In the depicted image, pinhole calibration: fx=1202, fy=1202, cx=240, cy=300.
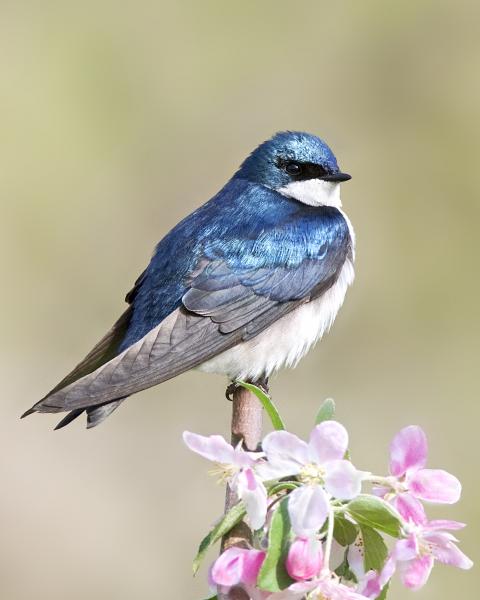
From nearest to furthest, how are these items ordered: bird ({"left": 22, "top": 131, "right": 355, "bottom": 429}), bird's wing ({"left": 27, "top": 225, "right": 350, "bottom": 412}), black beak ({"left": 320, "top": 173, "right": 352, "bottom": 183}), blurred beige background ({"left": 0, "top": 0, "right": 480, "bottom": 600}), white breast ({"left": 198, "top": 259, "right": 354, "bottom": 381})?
bird's wing ({"left": 27, "top": 225, "right": 350, "bottom": 412}), bird ({"left": 22, "top": 131, "right": 355, "bottom": 429}), white breast ({"left": 198, "top": 259, "right": 354, "bottom": 381}), black beak ({"left": 320, "top": 173, "right": 352, "bottom": 183}), blurred beige background ({"left": 0, "top": 0, "right": 480, "bottom": 600})

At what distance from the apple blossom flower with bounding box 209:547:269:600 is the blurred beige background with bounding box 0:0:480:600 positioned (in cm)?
280

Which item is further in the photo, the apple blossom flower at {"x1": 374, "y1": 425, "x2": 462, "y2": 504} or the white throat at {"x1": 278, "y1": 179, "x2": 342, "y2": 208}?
the white throat at {"x1": 278, "y1": 179, "x2": 342, "y2": 208}

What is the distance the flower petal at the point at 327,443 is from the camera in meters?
1.27

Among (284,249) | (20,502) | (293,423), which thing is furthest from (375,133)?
(284,249)

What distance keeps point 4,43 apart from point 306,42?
1419 millimetres

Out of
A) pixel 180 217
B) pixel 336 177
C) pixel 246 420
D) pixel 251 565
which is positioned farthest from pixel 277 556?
pixel 180 217

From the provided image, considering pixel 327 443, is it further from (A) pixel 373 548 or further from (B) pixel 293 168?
(B) pixel 293 168

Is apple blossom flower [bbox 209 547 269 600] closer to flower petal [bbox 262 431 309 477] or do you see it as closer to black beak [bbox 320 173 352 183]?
flower petal [bbox 262 431 309 477]

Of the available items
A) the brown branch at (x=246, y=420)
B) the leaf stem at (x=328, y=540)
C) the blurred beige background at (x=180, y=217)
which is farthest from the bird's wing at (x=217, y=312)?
the blurred beige background at (x=180, y=217)

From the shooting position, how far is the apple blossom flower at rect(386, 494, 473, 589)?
4.22 ft

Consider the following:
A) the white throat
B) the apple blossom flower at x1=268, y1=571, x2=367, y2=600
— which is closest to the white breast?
the white throat

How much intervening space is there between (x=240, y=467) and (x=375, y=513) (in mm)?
153

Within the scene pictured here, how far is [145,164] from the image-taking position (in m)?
5.32

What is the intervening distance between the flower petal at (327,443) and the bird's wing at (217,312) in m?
1.04
